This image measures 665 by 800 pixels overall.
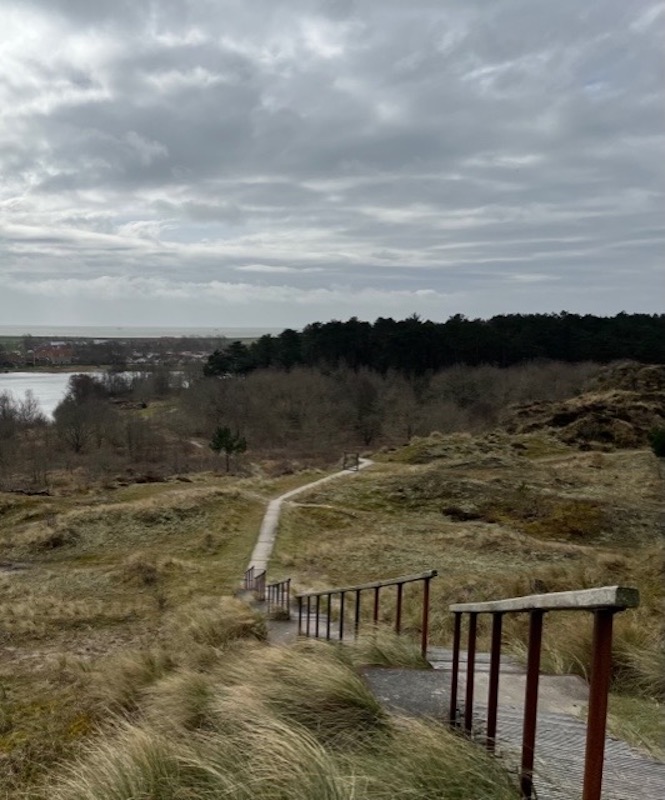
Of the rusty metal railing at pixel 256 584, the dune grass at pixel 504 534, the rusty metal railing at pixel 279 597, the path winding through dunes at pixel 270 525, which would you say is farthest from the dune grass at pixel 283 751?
the path winding through dunes at pixel 270 525

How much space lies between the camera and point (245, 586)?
56.0 feet

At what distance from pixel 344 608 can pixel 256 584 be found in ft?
16.3

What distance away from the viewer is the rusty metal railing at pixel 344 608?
5953 mm

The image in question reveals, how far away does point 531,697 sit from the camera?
2809mm

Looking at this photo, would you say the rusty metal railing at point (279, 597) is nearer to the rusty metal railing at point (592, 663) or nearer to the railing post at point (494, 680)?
the railing post at point (494, 680)

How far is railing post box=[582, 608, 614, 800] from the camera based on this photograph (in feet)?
7.30

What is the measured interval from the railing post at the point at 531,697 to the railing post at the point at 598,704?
496 millimetres

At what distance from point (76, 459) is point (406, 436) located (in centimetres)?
2727

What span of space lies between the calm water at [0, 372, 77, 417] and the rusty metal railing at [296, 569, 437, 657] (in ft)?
281

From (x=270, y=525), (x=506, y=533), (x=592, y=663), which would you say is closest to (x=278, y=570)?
(x=270, y=525)

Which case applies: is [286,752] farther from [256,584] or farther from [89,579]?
[89,579]

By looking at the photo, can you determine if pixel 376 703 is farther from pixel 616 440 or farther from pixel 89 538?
pixel 616 440

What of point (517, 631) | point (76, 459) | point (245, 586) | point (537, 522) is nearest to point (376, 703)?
point (517, 631)

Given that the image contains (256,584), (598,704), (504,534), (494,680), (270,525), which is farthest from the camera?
(270,525)
